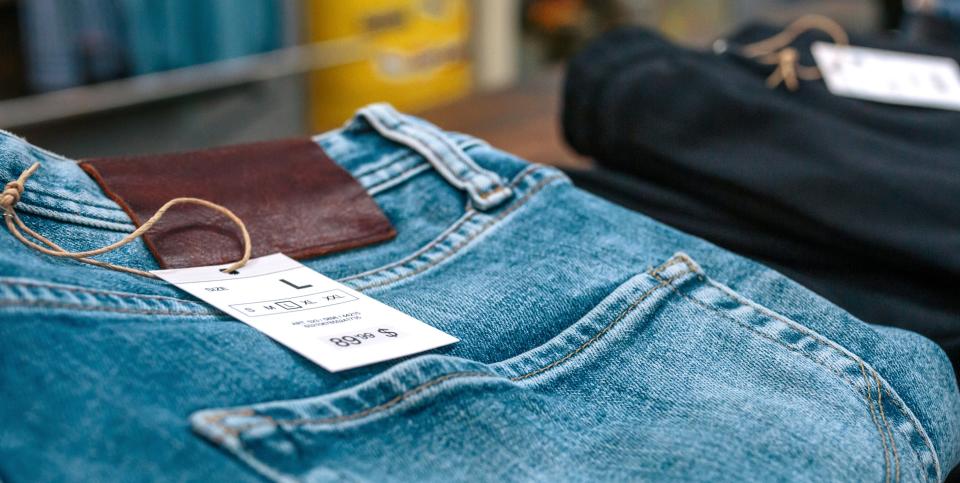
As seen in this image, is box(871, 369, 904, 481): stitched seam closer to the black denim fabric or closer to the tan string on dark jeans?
the black denim fabric

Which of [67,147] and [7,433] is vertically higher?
[7,433]

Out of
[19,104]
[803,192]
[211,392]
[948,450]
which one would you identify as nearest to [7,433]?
[211,392]

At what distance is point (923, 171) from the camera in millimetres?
795

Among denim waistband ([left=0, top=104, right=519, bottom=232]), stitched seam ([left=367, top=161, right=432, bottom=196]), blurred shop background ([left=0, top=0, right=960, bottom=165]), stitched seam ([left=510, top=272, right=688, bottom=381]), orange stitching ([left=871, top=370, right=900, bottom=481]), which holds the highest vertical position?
denim waistband ([left=0, top=104, right=519, bottom=232])

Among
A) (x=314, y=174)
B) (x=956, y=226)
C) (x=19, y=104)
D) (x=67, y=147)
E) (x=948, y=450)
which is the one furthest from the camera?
(x=67, y=147)

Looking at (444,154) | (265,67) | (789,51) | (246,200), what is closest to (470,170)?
(444,154)

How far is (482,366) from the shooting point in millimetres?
469

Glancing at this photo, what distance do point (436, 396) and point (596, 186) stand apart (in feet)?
1.38

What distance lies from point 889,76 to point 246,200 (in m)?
0.72

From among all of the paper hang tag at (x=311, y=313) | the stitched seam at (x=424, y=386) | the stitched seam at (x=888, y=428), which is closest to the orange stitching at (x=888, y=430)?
the stitched seam at (x=888, y=428)

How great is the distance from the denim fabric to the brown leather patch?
0.05ft

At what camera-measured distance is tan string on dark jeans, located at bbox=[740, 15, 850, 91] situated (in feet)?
2.99

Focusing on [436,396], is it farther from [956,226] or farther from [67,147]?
[67,147]

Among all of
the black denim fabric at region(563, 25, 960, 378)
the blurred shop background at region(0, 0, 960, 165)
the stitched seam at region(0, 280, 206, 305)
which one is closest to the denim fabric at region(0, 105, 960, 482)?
the stitched seam at region(0, 280, 206, 305)
